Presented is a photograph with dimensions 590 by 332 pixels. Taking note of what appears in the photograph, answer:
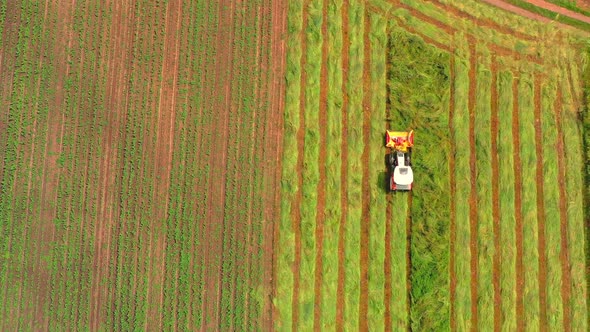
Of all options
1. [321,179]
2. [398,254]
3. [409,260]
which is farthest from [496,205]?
[321,179]

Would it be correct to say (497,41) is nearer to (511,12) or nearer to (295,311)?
(511,12)

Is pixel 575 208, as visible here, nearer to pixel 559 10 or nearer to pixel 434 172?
pixel 434 172

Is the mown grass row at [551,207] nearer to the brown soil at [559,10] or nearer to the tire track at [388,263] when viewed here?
the brown soil at [559,10]

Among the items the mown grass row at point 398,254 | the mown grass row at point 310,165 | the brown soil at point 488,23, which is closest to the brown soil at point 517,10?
the brown soil at point 488,23

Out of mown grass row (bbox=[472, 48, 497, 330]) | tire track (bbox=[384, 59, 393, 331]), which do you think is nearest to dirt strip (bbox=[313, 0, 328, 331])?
tire track (bbox=[384, 59, 393, 331])

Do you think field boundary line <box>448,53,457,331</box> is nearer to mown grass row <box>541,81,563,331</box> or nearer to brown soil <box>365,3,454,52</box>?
brown soil <box>365,3,454,52</box>

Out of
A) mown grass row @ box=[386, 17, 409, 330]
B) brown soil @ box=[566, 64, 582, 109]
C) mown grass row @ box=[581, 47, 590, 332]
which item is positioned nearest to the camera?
mown grass row @ box=[386, 17, 409, 330]
